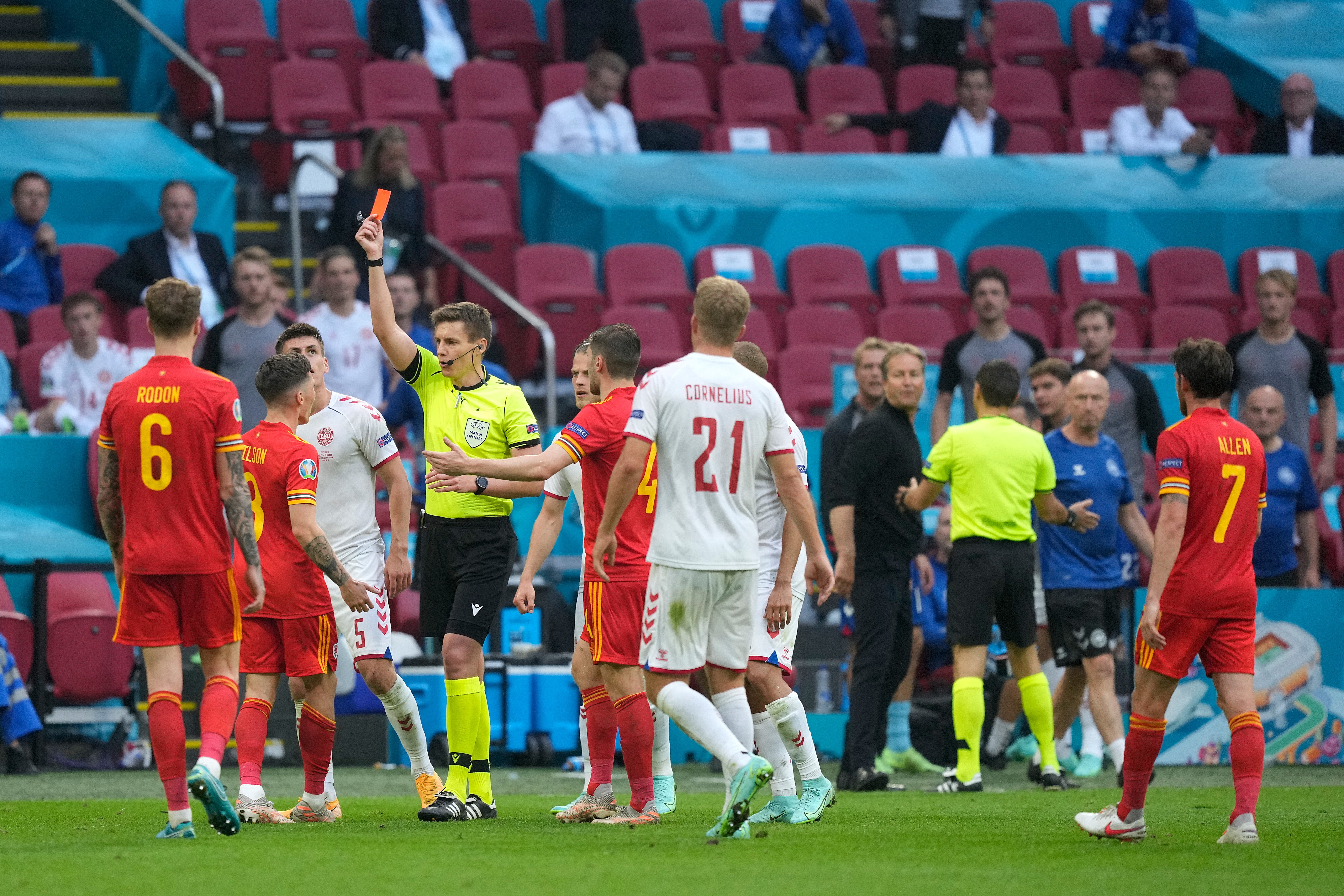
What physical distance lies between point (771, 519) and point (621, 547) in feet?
3.42

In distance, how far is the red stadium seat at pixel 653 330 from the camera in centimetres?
1329

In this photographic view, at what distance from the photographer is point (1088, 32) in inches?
752

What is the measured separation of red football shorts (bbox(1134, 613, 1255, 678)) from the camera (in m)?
6.25

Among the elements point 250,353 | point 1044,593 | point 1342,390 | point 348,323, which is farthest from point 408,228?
point 1342,390

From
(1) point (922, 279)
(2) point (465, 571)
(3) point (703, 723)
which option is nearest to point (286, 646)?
(2) point (465, 571)

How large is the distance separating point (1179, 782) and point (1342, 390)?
3.85m

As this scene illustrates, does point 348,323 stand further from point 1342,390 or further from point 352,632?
point 1342,390

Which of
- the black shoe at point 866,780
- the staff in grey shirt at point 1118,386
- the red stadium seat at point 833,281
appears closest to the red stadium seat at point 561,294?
the red stadium seat at point 833,281

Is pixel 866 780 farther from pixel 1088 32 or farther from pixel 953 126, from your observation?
pixel 1088 32

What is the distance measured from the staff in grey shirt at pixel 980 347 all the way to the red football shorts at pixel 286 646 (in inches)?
204

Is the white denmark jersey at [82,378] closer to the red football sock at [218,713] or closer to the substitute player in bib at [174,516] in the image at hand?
the substitute player in bib at [174,516]

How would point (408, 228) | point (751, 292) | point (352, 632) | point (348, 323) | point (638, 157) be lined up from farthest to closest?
point (638, 157), point (751, 292), point (408, 228), point (348, 323), point (352, 632)

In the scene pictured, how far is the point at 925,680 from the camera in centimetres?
1135

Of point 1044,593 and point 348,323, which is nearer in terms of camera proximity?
point 1044,593
